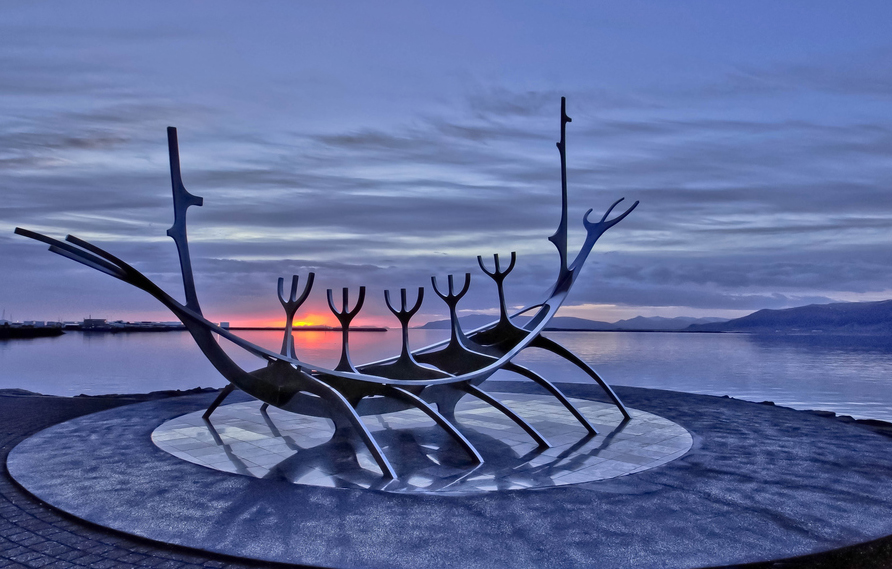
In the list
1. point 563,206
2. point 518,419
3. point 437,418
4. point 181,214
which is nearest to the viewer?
point 437,418

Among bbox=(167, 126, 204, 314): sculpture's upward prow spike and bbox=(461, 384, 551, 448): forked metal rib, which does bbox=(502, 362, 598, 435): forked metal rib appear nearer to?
bbox=(461, 384, 551, 448): forked metal rib

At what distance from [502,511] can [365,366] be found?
14.2ft

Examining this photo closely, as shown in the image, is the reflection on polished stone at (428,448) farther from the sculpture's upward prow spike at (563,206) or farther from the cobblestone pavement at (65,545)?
the sculpture's upward prow spike at (563,206)

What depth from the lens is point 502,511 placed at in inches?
223

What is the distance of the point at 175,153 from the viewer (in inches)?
321

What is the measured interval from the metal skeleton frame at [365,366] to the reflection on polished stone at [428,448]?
0.33 m

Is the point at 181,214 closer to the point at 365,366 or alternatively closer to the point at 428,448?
the point at 365,366

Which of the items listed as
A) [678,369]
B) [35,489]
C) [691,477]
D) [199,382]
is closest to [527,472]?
[691,477]

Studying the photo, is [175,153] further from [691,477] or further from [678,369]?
[678,369]

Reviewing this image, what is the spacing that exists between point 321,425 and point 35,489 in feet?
14.9

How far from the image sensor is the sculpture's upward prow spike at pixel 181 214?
314 inches

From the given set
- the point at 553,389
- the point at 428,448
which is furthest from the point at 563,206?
the point at 428,448

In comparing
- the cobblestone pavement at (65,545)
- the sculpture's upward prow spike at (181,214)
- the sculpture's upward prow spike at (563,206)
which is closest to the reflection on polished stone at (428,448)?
the cobblestone pavement at (65,545)

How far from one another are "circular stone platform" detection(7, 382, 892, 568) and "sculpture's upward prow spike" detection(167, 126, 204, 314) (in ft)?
6.94
